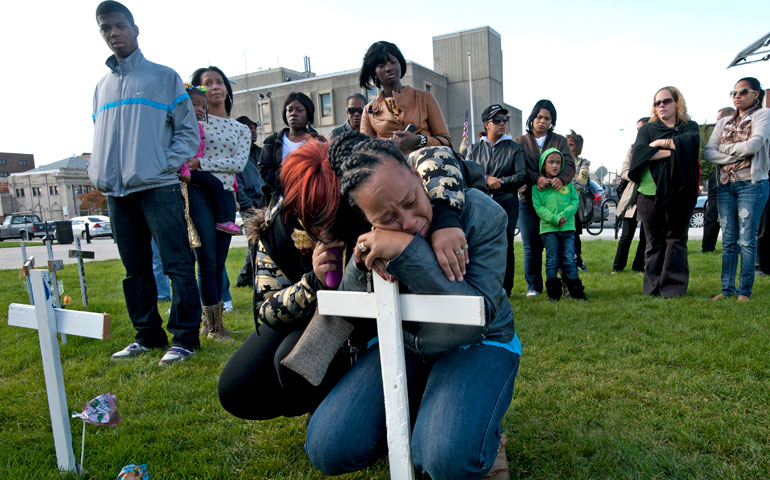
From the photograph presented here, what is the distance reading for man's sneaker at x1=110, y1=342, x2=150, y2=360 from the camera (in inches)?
137

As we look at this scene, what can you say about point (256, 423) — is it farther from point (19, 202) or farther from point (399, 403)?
point (19, 202)

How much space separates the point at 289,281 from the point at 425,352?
66 cm

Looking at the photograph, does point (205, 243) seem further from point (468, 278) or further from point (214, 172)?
point (468, 278)

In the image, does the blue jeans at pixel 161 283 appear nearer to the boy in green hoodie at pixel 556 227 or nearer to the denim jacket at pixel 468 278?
the boy in green hoodie at pixel 556 227

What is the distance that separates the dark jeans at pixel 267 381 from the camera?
2006mm

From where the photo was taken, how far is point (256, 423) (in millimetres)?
2479

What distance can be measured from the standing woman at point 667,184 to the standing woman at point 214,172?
3711mm

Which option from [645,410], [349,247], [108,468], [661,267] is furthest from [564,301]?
[108,468]

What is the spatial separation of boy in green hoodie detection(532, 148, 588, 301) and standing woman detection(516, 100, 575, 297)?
0.41 feet

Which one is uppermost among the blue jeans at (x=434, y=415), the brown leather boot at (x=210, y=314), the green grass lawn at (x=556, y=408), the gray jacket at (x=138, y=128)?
the gray jacket at (x=138, y=128)

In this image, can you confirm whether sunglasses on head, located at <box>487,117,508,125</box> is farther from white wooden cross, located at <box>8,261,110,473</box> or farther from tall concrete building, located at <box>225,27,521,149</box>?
tall concrete building, located at <box>225,27,521,149</box>

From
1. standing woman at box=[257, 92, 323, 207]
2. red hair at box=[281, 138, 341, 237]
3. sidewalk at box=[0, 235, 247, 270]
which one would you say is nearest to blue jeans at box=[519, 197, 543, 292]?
standing woman at box=[257, 92, 323, 207]

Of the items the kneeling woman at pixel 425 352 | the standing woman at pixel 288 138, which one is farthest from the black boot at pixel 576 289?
the kneeling woman at pixel 425 352

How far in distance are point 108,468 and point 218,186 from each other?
234cm
